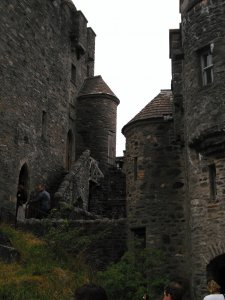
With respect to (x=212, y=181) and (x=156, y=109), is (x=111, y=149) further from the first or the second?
(x=212, y=181)

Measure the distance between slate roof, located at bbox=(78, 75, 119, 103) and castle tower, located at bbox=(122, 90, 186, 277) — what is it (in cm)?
1024

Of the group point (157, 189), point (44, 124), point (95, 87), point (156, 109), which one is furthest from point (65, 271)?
point (95, 87)

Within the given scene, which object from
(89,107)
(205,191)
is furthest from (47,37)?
(205,191)

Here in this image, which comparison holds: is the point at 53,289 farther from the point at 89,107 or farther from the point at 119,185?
the point at 89,107

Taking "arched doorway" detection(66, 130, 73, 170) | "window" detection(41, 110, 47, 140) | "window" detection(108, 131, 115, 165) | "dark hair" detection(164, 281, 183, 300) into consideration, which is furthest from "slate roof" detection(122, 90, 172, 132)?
"dark hair" detection(164, 281, 183, 300)

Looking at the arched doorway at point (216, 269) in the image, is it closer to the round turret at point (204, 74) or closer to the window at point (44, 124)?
the round turret at point (204, 74)

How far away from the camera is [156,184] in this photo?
16375 millimetres

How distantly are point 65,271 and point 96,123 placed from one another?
46.5ft

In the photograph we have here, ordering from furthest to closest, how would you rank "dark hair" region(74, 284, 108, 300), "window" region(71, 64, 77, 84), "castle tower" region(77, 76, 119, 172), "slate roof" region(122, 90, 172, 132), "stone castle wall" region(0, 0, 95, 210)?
1. "castle tower" region(77, 76, 119, 172)
2. "window" region(71, 64, 77, 84)
3. "stone castle wall" region(0, 0, 95, 210)
4. "slate roof" region(122, 90, 172, 132)
5. "dark hair" region(74, 284, 108, 300)

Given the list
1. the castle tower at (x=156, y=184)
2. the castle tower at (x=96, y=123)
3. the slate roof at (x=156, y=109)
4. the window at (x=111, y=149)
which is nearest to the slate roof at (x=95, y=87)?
the castle tower at (x=96, y=123)

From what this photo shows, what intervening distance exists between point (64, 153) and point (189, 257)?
11329 mm

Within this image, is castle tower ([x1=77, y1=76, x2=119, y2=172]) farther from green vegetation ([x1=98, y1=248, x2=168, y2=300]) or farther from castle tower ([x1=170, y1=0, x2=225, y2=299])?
green vegetation ([x1=98, y1=248, x2=168, y2=300])

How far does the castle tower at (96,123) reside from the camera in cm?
2731

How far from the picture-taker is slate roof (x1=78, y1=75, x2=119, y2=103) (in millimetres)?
27578
